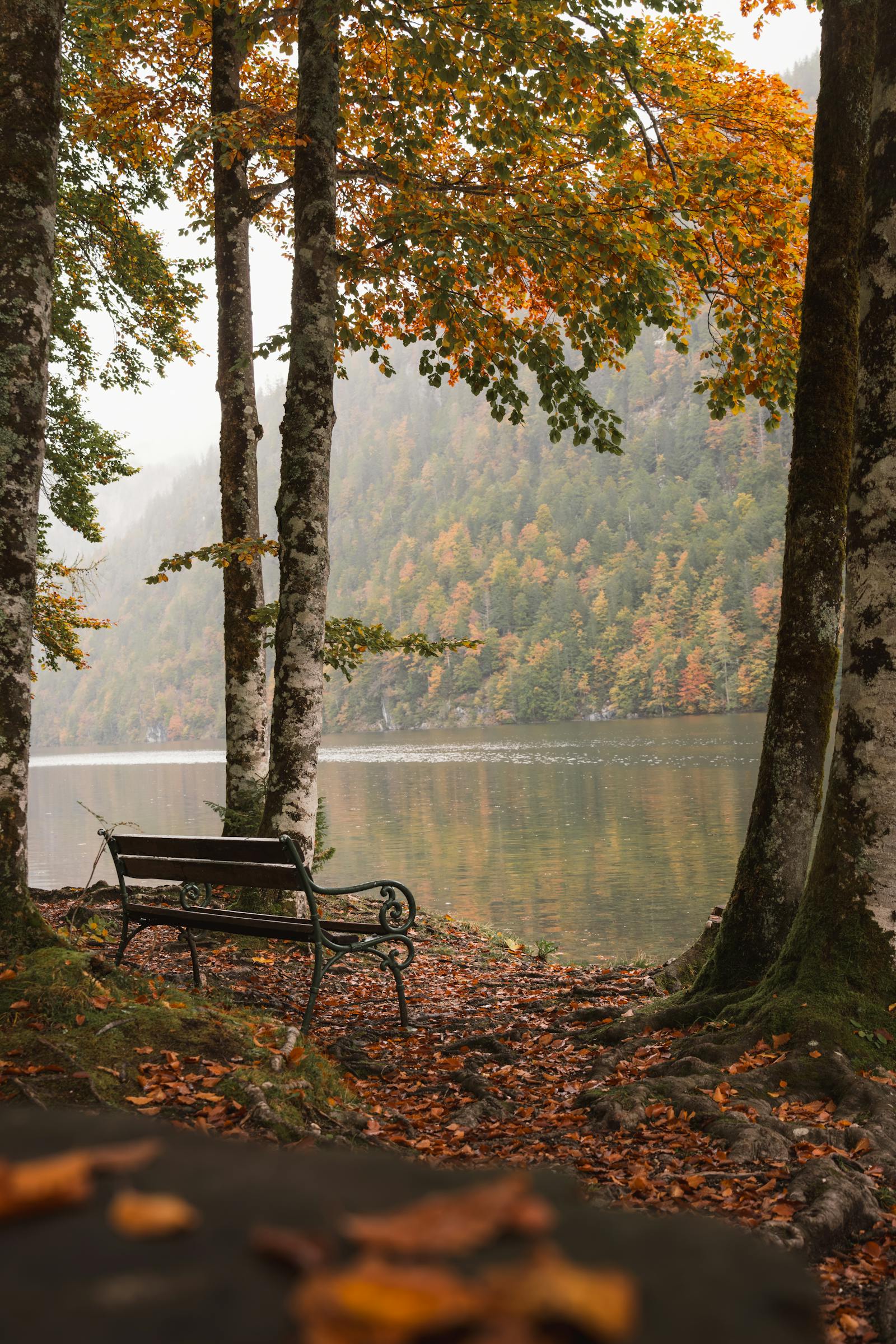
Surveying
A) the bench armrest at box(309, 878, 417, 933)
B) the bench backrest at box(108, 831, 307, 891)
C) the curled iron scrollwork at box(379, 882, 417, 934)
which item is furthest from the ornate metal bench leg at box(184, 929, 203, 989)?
the curled iron scrollwork at box(379, 882, 417, 934)

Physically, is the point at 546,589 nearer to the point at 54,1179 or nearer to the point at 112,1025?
the point at 112,1025

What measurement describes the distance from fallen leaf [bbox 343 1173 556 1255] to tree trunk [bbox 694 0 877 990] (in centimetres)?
479

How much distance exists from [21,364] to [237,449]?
17.7 ft

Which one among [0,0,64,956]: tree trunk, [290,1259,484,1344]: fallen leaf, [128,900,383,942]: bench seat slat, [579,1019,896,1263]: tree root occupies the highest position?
[0,0,64,956]: tree trunk

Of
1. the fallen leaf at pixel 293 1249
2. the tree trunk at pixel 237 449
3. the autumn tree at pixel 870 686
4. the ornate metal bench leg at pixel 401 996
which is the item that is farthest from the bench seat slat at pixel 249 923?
the fallen leaf at pixel 293 1249

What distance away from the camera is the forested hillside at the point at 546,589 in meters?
111

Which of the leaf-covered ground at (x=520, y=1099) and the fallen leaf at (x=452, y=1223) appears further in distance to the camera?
the leaf-covered ground at (x=520, y=1099)

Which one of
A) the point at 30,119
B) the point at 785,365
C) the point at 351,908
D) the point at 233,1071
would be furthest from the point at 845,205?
the point at 351,908

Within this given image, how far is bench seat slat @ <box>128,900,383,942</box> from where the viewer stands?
17.4 feet

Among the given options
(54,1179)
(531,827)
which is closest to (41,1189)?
(54,1179)

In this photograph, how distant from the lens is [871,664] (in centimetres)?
436

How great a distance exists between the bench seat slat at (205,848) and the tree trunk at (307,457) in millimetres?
1218

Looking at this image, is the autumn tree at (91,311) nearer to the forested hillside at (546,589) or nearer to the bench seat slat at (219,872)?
the bench seat slat at (219,872)

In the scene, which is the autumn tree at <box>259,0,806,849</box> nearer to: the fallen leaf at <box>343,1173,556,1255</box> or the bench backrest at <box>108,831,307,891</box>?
the bench backrest at <box>108,831,307,891</box>
